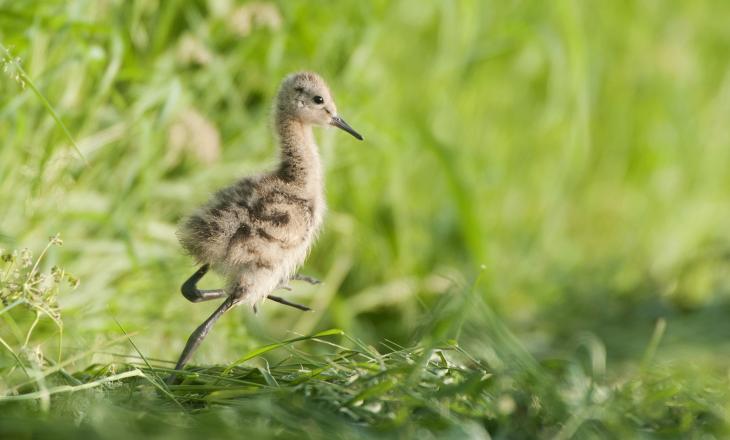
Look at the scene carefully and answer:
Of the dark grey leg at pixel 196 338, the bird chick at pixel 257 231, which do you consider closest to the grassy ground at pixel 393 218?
the dark grey leg at pixel 196 338

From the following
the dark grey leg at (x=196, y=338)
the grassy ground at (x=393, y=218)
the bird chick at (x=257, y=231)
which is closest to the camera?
the grassy ground at (x=393, y=218)

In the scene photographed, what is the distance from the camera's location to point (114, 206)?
13.3 feet

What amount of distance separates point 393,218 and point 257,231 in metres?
2.81

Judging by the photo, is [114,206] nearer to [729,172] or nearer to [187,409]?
[187,409]

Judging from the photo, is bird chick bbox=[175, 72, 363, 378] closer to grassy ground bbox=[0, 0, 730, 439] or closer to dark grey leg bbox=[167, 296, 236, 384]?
dark grey leg bbox=[167, 296, 236, 384]

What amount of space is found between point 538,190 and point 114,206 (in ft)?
10.5

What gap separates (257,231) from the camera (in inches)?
104

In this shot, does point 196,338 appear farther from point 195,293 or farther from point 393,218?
point 393,218

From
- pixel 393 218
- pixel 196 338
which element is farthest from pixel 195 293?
pixel 393 218

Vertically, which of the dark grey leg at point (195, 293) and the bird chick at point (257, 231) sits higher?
the bird chick at point (257, 231)

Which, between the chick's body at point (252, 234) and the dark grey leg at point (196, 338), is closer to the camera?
the dark grey leg at point (196, 338)

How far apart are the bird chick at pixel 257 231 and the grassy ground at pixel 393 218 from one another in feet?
0.63

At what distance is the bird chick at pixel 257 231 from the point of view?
2586 mm

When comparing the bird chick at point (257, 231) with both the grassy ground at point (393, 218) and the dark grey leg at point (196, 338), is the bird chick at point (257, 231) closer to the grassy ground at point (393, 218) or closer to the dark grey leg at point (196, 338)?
the dark grey leg at point (196, 338)
